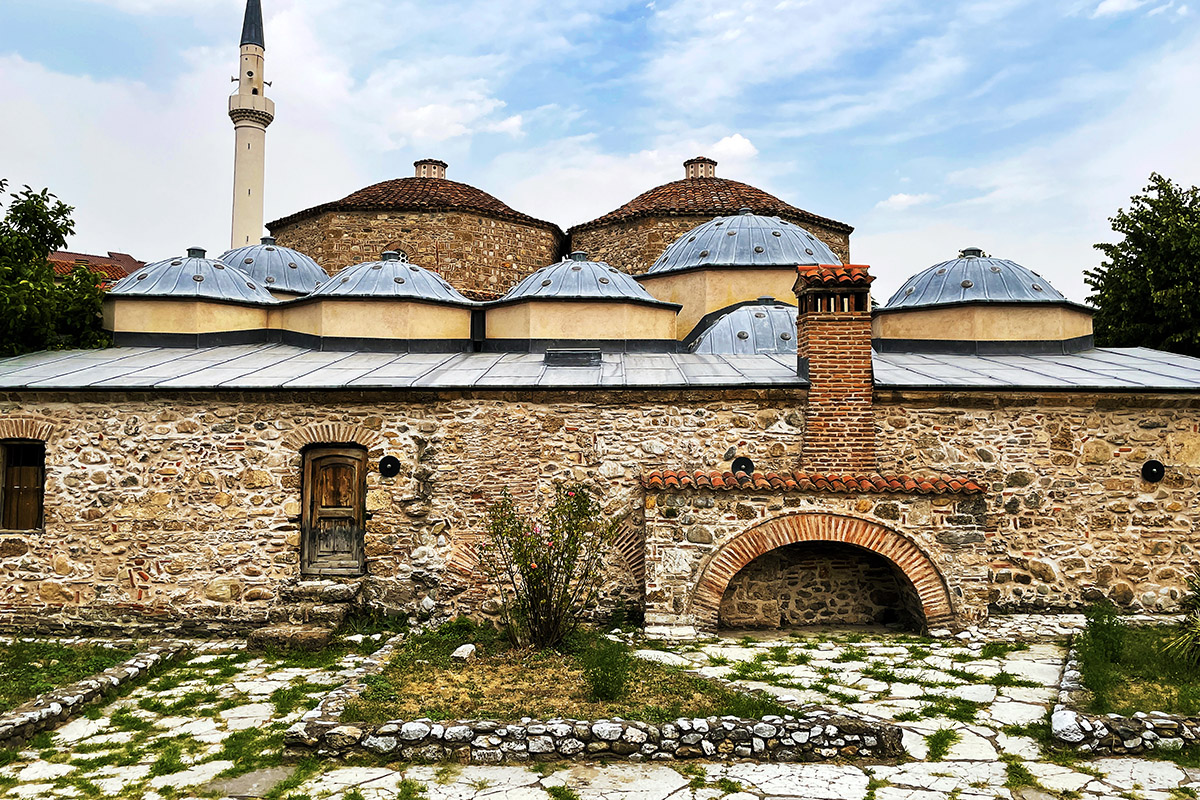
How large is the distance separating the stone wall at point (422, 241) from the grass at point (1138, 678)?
13.7 meters

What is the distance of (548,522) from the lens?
27.4ft

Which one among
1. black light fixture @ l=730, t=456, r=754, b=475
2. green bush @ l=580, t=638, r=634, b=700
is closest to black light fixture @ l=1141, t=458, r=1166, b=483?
black light fixture @ l=730, t=456, r=754, b=475

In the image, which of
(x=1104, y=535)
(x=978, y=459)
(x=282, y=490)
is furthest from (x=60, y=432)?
(x=1104, y=535)

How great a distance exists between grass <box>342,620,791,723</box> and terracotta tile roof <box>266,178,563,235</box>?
1236 cm

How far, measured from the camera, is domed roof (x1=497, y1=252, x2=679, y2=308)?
1176cm

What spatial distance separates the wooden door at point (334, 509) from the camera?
887 centimetres

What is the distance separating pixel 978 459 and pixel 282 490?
24.3ft

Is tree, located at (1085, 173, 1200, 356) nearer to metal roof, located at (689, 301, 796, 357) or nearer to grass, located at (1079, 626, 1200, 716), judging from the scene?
metal roof, located at (689, 301, 796, 357)

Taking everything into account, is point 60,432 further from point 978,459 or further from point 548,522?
point 978,459

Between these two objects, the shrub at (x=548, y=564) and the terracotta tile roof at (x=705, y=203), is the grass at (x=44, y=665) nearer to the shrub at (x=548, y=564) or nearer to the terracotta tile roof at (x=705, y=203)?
the shrub at (x=548, y=564)

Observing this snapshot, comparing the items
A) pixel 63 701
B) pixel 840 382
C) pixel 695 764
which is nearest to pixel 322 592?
pixel 63 701

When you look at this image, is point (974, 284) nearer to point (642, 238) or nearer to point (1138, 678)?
point (1138, 678)

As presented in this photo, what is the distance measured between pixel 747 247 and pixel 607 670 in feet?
31.0

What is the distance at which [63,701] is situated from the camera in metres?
6.02
